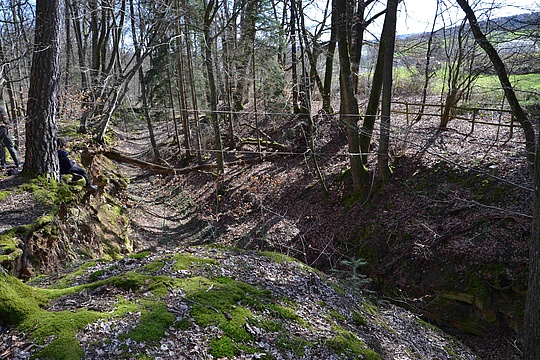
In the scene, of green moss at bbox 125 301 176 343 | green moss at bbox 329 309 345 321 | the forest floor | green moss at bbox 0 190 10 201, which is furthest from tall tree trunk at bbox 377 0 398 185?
green moss at bbox 0 190 10 201

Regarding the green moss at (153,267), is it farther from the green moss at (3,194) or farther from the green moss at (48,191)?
the green moss at (3,194)

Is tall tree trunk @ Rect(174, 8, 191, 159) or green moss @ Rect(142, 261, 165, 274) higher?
tall tree trunk @ Rect(174, 8, 191, 159)

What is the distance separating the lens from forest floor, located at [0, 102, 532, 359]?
25.5 feet

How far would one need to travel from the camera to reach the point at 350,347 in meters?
3.98

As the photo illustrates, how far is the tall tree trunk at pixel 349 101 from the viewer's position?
10.5 m

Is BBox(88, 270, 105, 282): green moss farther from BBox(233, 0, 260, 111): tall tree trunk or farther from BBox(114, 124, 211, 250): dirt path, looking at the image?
BBox(233, 0, 260, 111): tall tree trunk

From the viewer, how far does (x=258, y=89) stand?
1884cm

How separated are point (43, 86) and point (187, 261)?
17.2 ft

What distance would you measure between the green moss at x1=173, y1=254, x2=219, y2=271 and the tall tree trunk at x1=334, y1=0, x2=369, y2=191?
22.2 feet

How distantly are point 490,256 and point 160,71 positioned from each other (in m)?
19.4

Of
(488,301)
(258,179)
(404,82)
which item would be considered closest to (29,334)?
(488,301)

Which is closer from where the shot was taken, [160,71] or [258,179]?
[258,179]

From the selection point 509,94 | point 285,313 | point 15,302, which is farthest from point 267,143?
point 15,302

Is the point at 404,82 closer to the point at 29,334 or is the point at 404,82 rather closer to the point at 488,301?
the point at 488,301
